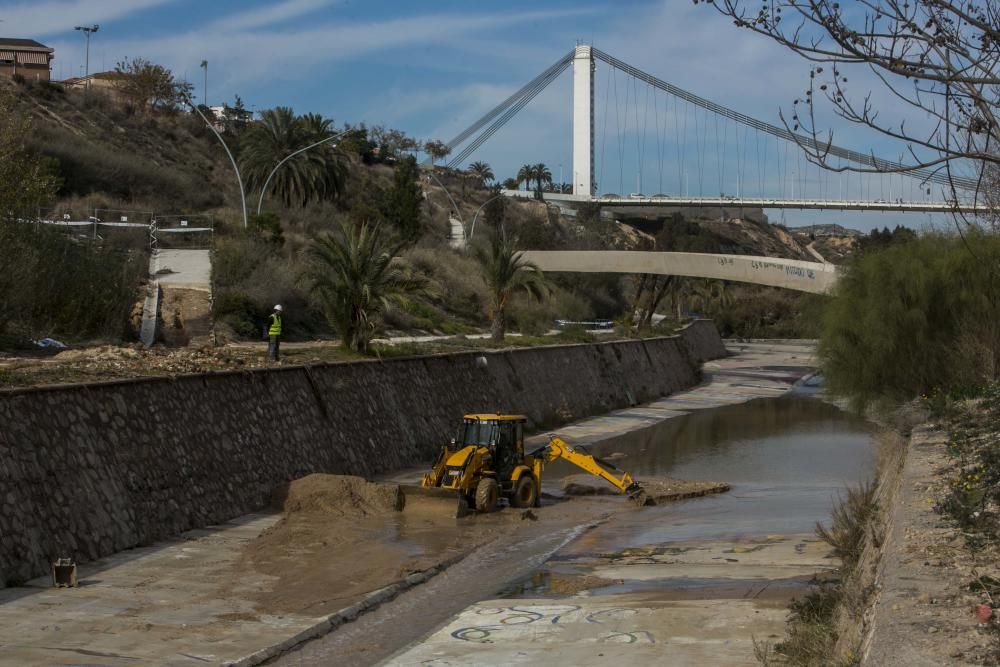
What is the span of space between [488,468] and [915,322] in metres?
18.7

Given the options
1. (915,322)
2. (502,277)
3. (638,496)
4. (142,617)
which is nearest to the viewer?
(142,617)

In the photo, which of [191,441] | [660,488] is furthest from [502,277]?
[191,441]

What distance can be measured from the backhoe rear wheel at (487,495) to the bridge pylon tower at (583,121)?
11501 cm

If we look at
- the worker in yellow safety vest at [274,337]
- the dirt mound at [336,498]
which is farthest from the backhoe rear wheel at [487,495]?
the worker in yellow safety vest at [274,337]

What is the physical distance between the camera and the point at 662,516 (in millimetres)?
24156

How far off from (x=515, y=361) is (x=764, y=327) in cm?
7641

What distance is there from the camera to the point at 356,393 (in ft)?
98.8

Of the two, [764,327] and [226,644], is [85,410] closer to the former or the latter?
[226,644]

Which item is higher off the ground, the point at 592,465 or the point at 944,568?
the point at 944,568

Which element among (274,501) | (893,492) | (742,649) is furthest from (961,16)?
(274,501)

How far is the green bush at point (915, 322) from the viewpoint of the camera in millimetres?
34656

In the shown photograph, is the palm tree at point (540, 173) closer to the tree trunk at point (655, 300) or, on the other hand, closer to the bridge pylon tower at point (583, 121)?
the bridge pylon tower at point (583, 121)

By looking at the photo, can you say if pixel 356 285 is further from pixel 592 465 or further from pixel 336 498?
pixel 336 498

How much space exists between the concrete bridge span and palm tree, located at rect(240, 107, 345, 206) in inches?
553
